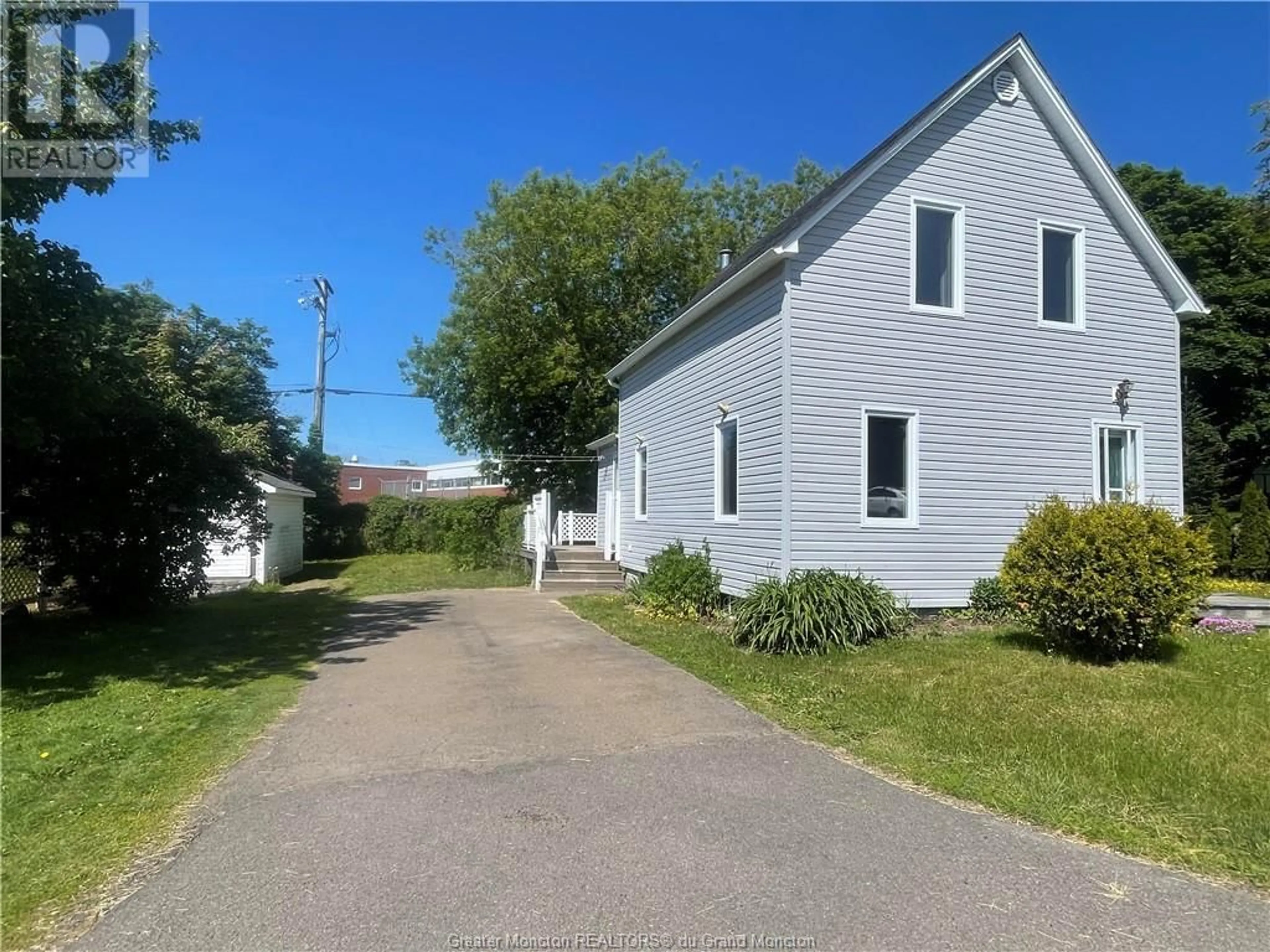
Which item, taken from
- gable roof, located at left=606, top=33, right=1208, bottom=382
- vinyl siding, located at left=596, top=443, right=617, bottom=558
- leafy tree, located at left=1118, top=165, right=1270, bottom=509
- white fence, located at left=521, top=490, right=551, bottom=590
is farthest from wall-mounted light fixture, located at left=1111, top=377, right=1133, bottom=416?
white fence, located at left=521, top=490, right=551, bottom=590

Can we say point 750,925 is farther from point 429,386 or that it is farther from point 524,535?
point 429,386

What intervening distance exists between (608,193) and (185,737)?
25725 mm

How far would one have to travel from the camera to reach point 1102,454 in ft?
38.9

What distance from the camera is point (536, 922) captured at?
3.24 m

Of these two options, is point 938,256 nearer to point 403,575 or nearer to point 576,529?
point 576,529

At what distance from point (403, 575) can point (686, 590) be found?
1159cm

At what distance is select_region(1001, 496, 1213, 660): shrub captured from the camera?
760 cm

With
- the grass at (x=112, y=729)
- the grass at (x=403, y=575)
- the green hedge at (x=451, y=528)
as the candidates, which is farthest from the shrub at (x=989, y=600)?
the green hedge at (x=451, y=528)

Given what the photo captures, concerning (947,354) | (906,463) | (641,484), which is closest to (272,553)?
(641,484)

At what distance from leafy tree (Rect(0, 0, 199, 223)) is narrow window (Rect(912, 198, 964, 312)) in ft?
29.6

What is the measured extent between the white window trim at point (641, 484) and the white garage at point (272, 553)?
8.56m

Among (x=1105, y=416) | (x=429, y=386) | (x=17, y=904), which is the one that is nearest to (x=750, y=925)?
(x=17, y=904)

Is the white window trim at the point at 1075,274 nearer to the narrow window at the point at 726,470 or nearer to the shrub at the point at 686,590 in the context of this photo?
the narrow window at the point at 726,470

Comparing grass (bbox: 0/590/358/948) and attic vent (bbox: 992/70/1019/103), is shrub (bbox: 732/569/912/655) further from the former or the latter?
attic vent (bbox: 992/70/1019/103)
